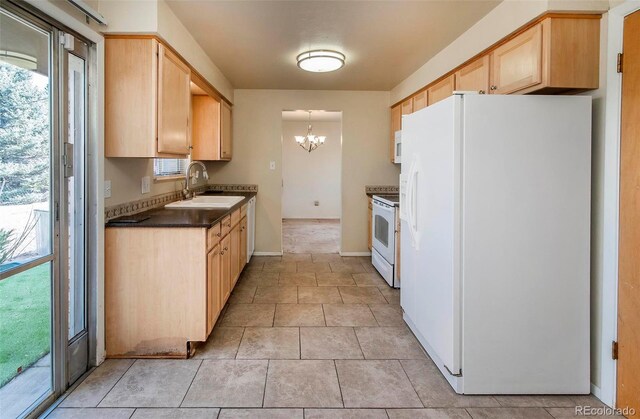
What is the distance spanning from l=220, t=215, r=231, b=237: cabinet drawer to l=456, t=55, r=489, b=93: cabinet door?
7.20 ft

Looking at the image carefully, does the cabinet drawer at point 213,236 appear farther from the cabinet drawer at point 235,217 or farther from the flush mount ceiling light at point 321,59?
the flush mount ceiling light at point 321,59

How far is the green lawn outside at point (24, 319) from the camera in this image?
1736 mm

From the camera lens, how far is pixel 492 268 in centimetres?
212

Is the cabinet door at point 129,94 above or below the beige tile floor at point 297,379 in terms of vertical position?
above

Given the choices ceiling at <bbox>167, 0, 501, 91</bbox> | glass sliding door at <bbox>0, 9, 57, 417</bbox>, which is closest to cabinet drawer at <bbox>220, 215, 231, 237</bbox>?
glass sliding door at <bbox>0, 9, 57, 417</bbox>

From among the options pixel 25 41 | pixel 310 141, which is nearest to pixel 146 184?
pixel 25 41

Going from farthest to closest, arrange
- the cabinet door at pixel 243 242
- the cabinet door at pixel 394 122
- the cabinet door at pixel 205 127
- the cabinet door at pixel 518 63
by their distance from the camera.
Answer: the cabinet door at pixel 394 122 < the cabinet door at pixel 205 127 < the cabinet door at pixel 243 242 < the cabinet door at pixel 518 63

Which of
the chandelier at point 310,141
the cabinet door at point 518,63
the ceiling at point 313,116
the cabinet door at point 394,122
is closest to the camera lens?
the cabinet door at point 518,63

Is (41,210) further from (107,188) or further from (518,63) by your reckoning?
(518,63)

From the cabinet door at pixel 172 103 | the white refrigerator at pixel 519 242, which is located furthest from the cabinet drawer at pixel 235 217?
the white refrigerator at pixel 519 242

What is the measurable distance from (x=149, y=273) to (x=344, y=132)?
12.0 ft

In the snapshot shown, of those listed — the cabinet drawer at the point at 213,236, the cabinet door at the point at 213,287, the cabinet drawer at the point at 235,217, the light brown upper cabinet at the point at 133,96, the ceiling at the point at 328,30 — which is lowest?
the cabinet door at the point at 213,287

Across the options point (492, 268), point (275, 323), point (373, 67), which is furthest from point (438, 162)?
point (373, 67)

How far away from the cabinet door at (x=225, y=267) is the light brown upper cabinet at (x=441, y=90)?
2324mm
